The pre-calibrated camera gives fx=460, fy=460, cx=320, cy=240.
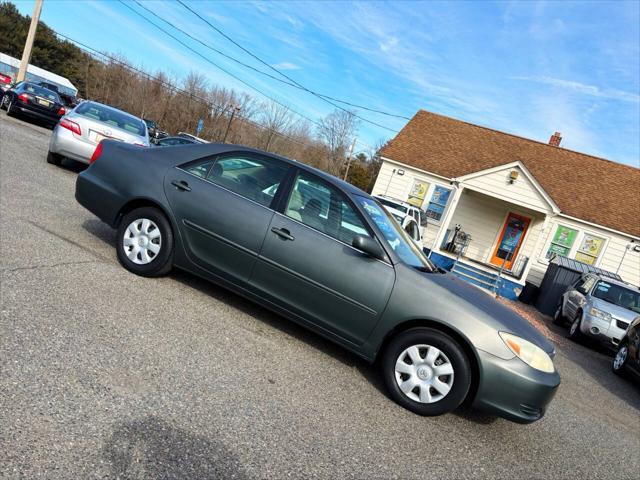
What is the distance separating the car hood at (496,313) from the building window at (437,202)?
1580cm

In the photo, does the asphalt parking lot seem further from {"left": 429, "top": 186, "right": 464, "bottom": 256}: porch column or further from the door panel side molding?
{"left": 429, "top": 186, "right": 464, "bottom": 256}: porch column

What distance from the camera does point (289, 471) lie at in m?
2.61

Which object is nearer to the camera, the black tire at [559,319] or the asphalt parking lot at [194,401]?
the asphalt parking lot at [194,401]

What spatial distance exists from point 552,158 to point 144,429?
21935mm

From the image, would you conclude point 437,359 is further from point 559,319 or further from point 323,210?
point 559,319

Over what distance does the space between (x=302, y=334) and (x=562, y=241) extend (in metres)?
16.7

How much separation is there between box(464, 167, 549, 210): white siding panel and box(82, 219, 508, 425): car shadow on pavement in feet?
45.4

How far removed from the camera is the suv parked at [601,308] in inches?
387

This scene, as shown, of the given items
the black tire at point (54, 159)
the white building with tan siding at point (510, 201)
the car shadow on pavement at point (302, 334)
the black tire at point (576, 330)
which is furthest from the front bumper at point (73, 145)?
the white building with tan siding at point (510, 201)

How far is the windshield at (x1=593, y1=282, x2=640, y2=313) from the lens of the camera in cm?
1103

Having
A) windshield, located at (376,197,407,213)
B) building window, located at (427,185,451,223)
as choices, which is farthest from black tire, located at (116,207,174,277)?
building window, located at (427,185,451,223)

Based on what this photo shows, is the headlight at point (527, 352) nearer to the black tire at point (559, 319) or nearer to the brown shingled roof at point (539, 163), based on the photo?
the black tire at point (559, 319)

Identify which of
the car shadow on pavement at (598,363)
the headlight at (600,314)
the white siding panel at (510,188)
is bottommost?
the car shadow on pavement at (598,363)

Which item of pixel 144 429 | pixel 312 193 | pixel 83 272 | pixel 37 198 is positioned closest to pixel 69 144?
pixel 37 198
